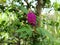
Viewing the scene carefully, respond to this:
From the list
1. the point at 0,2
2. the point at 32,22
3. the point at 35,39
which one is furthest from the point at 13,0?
the point at 32,22

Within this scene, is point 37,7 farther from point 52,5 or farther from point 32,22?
point 32,22

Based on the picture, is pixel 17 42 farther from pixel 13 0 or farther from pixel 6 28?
pixel 13 0

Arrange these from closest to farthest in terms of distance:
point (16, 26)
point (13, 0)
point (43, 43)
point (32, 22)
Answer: point (32, 22) → point (43, 43) → point (16, 26) → point (13, 0)

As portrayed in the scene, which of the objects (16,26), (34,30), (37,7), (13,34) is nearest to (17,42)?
(13,34)

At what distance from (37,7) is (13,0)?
0.74ft

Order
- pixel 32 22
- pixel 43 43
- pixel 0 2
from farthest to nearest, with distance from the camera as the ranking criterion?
pixel 0 2
pixel 43 43
pixel 32 22

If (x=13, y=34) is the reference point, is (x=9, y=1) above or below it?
above

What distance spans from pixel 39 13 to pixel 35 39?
12.5 inches

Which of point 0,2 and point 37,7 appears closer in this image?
point 37,7

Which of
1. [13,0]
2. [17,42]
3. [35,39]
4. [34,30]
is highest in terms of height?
[13,0]

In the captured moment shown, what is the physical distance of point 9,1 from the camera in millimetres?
1925

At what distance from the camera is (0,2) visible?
2027mm

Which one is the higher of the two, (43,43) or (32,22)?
(32,22)

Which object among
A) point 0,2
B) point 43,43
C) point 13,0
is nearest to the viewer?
point 43,43
